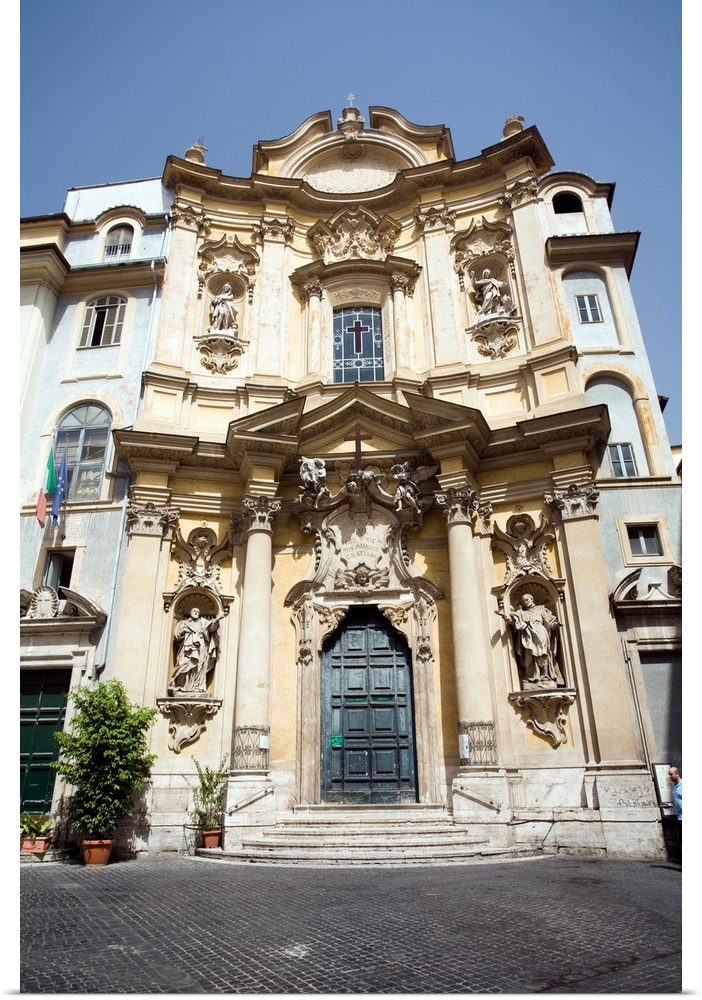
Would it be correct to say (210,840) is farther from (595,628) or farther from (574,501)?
(574,501)

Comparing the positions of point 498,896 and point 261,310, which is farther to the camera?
point 261,310

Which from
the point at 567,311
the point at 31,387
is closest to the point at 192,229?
the point at 31,387

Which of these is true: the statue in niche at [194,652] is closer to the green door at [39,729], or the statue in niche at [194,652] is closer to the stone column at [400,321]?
the green door at [39,729]

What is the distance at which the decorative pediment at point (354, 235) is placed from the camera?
1784 cm

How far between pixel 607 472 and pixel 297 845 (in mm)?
8913

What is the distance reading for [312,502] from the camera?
1416cm

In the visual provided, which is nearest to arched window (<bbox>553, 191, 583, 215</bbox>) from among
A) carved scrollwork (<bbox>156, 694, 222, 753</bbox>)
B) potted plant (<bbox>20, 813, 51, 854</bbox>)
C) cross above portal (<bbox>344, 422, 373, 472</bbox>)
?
cross above portal (<bbox>344, 422, 373, 472</bbox>)

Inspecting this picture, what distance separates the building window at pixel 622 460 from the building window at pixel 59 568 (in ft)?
36.6

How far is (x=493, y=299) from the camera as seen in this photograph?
636 inches

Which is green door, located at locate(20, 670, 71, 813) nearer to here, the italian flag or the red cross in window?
the italian flag


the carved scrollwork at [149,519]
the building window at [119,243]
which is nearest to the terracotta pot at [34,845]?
the carved scrollwork at [149,519]

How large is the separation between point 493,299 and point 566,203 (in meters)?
3.53

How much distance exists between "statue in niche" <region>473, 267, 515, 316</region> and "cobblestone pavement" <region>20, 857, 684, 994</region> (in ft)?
38.9

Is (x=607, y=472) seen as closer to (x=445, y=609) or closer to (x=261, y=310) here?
(x=445, y=609)
